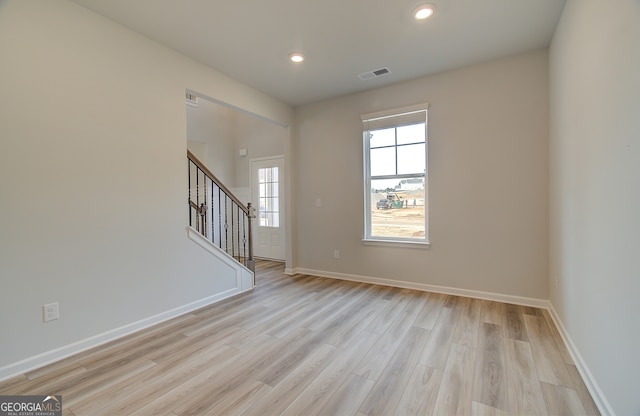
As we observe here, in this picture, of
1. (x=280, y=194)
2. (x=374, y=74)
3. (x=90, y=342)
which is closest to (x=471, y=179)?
(x=374, y=74)

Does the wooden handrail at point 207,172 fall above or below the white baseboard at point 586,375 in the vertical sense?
above

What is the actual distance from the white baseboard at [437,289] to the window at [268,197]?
158 cm

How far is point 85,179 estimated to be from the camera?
228cm

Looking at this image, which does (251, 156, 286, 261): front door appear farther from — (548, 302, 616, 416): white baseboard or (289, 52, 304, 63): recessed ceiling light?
(548, 302, 616, 416): white baseboard

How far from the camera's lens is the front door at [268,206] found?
5777 mm

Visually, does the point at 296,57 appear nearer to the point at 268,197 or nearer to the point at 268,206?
the point at 268,197

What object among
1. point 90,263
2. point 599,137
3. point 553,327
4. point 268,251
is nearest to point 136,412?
point 90,263

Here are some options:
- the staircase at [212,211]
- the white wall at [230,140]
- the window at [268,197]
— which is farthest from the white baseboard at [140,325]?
the white wall at [230,140]

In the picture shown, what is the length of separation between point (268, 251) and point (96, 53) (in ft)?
14.1

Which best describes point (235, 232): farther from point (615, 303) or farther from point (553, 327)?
point (615, 303)

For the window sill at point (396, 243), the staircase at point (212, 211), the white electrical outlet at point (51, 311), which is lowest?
the white electrical outlet at point (51, 311)

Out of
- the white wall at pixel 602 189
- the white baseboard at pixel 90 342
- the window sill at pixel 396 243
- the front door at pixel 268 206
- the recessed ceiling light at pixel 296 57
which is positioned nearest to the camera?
the white wall at pixel 602 189

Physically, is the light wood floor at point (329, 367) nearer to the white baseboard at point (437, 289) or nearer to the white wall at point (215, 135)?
the white baseboard at point (437, 289)

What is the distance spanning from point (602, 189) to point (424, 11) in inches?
73.3
